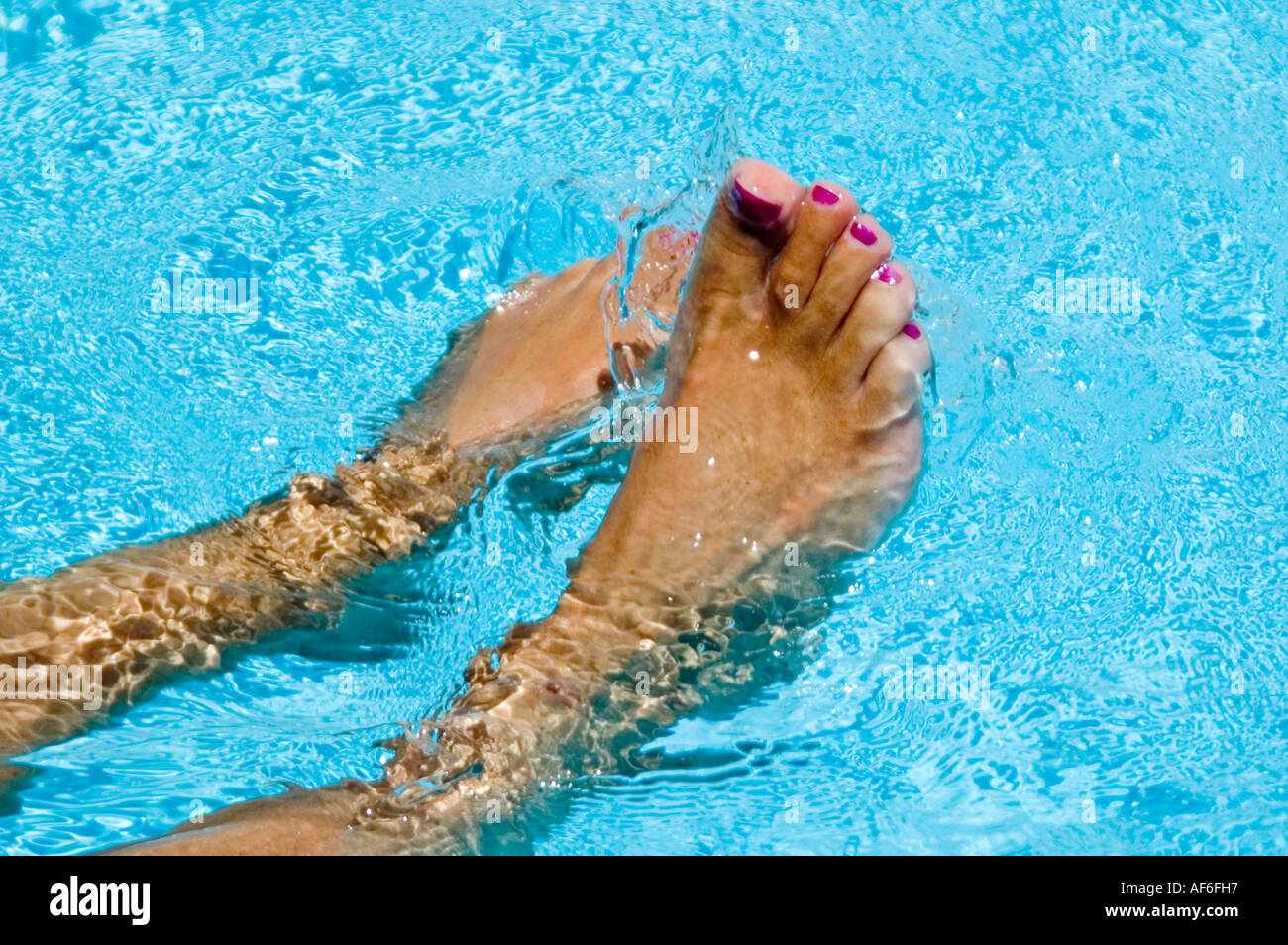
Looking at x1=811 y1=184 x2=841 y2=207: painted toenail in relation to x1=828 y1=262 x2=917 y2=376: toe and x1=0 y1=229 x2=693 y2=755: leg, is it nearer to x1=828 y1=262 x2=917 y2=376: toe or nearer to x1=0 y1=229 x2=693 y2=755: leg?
x1=828 y1=262 x2=917 y2=376: toe

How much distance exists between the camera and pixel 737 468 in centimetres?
166

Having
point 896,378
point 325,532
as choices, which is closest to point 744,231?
point 896,378

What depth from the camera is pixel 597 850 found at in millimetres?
1658

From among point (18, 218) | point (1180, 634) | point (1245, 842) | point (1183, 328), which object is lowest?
point (1245, 842)

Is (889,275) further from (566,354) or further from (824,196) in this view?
(566,354)

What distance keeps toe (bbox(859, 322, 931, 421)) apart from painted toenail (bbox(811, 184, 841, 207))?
19 centimetres

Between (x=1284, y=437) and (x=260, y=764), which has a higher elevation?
(x=1284, y=437)

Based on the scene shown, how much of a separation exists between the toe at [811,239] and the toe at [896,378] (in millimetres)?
124

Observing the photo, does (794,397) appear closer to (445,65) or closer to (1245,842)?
(1245,842)

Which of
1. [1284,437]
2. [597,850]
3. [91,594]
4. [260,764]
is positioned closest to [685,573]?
[597,850]

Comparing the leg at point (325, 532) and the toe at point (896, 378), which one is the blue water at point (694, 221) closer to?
the leg at point (325, 532)

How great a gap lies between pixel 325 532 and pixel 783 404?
633 mm
